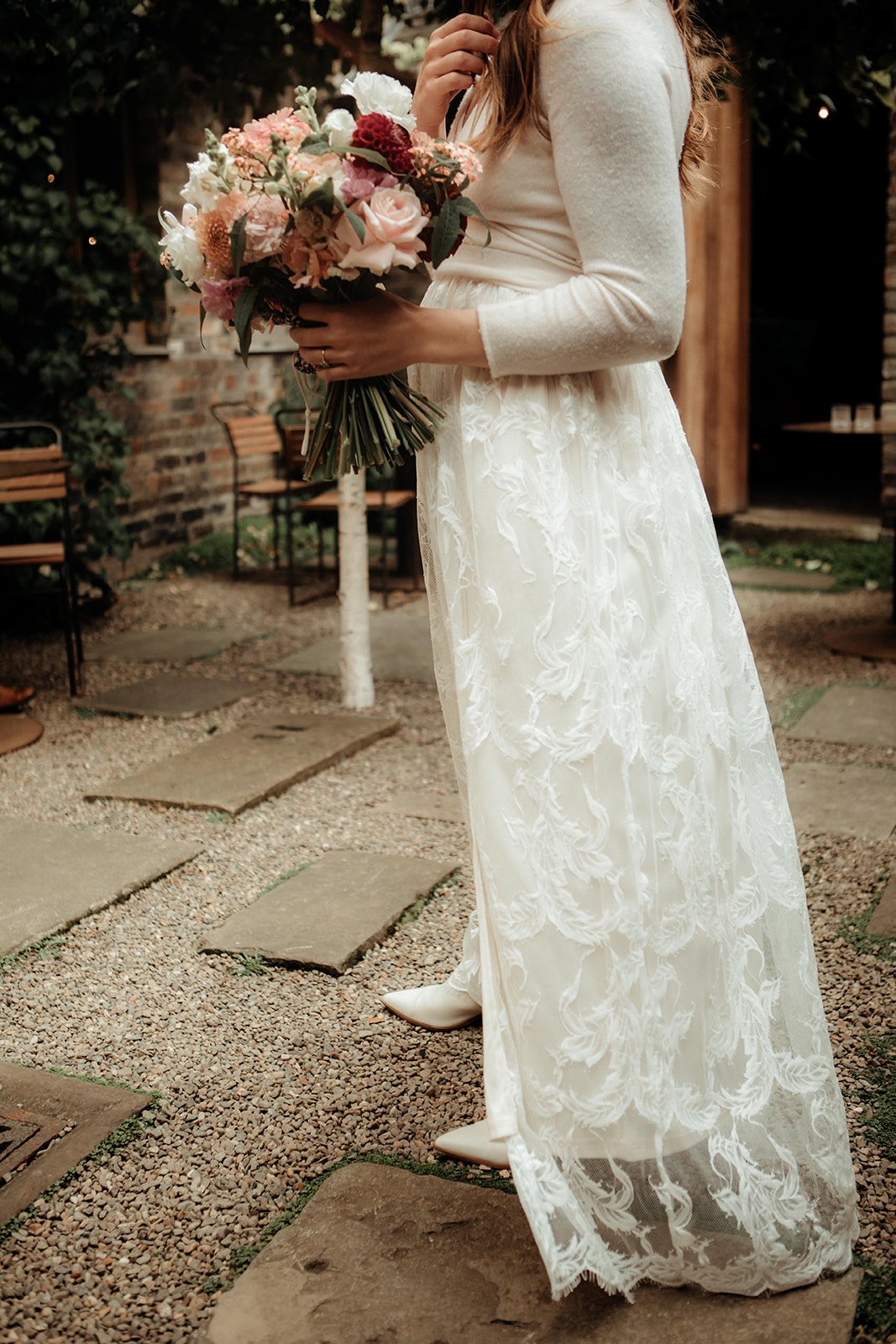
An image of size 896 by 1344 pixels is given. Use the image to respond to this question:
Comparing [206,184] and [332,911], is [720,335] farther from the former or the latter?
[206,184]

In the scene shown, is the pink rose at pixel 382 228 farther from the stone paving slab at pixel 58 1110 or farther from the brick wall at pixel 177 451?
the brick wall at pixel 177 451

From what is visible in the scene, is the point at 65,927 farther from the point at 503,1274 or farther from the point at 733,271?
the point at 733,271

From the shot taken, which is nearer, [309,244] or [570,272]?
[309,244]

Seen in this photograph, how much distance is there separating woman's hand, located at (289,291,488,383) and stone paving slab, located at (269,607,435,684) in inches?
140

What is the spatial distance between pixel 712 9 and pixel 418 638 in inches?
114

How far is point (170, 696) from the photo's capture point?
5.13m

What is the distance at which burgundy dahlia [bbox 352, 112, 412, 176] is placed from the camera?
5.19 feet

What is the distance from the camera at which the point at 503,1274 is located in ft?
5.94

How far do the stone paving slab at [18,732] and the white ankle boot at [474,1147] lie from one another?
114 inches

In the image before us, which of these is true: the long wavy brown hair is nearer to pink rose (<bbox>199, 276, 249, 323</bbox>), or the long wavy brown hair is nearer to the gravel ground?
pink rose (<bbox>199, 276, 249, 323</bbox>)

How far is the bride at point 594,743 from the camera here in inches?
65.6

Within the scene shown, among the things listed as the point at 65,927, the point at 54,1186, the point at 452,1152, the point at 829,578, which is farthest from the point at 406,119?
the point at 829,578

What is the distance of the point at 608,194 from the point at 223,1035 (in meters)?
1.77

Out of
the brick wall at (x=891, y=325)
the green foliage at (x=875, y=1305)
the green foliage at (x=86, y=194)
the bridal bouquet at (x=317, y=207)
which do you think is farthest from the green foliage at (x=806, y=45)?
the green foliage at (x=875, y=1305)
